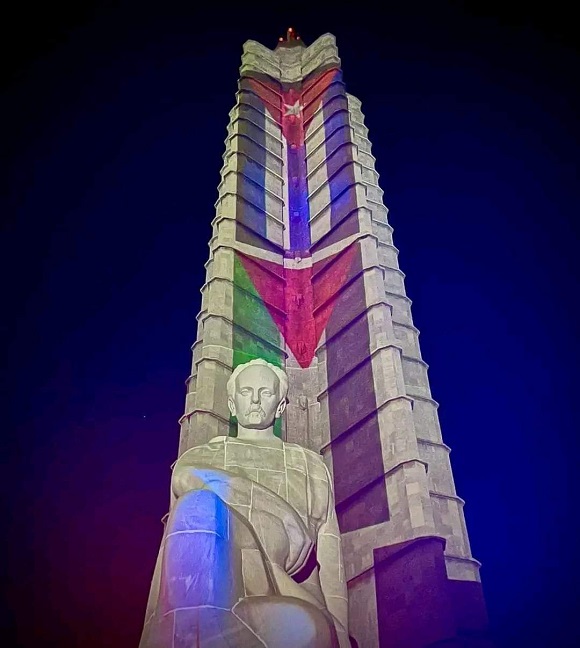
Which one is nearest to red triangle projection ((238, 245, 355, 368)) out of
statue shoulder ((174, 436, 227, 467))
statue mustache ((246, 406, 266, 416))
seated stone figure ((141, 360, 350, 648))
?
statue mustache ((246, 406, 266, 416))

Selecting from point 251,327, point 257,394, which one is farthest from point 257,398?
point 251,327

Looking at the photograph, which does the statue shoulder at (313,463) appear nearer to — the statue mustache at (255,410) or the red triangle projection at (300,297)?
the statue mustache at (255,410)

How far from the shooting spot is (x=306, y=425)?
14.0 metres

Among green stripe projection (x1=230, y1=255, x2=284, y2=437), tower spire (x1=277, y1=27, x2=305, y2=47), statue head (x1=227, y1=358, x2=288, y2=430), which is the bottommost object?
statue head (x1=227, y1=358, x2=288, y2=430)

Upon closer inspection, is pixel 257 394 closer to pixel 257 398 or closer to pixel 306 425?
pixel 257 398

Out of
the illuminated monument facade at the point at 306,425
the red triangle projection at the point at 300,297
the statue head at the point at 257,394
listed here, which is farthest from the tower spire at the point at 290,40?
the statue head at the point at 257,394

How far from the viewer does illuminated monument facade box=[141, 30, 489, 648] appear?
13.2 feet

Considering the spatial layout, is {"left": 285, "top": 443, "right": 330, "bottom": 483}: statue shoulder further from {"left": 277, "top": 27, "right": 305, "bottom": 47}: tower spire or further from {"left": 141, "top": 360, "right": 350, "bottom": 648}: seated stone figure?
{"left": 277, "top": 27, "right": 305, "bottom": 47}: tower spire

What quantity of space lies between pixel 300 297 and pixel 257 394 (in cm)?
1169

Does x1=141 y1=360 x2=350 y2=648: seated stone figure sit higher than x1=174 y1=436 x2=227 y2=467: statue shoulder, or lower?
lower

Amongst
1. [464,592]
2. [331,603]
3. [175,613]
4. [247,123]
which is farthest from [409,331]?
[175,613]

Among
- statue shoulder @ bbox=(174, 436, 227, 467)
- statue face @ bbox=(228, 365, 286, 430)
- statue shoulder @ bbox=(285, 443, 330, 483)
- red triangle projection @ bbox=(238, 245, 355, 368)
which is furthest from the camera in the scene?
red triangle projection @ bbox=(238, 245, 355, 368)

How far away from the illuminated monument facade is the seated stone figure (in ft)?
0.04

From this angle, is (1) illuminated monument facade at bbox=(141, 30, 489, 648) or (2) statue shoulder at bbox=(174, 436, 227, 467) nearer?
(1) illuminated monument facade at bbox=(141, 30, 489, 648)
